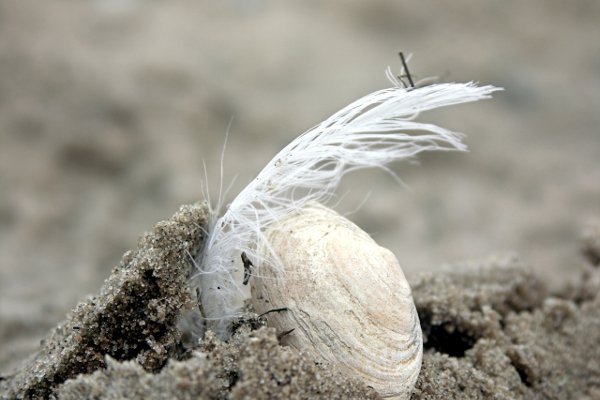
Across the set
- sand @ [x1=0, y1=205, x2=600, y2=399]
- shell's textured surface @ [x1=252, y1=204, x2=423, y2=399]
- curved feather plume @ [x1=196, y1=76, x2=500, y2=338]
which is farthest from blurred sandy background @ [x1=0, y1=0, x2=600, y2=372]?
shell's textured surface @ [x1=252, y1=204, x2=423, y2=399]

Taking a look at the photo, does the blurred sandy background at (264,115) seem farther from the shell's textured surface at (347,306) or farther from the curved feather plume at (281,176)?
the shell's textured surface at (347,306)

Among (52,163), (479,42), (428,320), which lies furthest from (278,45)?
(428,320)

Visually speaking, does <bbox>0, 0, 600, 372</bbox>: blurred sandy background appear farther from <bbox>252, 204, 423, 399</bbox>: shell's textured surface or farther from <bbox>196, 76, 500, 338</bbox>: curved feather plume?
<bbox>252, 204, 423, 399</bbox>: shell's textured surface

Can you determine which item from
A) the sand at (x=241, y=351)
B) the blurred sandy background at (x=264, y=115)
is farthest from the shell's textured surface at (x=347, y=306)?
the blurred sandy background at (x=264, y=115)

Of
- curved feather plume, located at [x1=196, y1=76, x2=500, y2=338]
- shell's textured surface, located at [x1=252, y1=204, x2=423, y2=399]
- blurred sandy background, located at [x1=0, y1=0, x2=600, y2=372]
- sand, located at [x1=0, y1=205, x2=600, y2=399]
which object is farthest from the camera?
blurred sandy background, located at [x1=0, y1=0, x2=600, y2=372]

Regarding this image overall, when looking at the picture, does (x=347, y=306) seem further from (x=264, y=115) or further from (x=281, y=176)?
(x=264, y=115)
